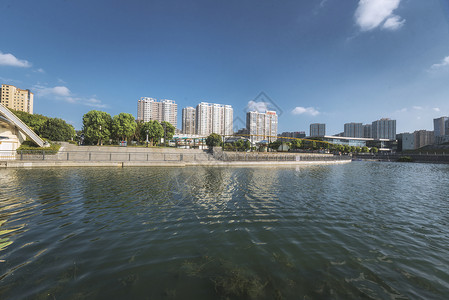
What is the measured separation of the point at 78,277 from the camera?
410cm

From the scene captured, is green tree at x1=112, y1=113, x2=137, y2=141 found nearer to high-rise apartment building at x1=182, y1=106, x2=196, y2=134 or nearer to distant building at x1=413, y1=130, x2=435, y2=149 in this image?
high-rise apartment building at x1=182, y1=106, x2=196, y2=134

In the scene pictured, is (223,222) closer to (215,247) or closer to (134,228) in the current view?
(215,247)

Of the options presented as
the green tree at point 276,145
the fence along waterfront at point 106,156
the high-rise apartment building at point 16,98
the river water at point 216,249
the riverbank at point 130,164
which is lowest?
the river water at point 216,249

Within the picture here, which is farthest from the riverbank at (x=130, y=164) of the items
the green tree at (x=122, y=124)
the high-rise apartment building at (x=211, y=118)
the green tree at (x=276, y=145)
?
the high-rise apartment building at (x=211, y=118)

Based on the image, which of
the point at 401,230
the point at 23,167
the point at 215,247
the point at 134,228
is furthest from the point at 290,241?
the point at 23,167

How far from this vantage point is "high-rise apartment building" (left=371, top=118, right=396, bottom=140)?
570 ft

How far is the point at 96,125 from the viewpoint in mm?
48062

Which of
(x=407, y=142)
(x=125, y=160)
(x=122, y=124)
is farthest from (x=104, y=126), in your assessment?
(x=407, y=142)

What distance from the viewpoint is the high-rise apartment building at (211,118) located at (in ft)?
526

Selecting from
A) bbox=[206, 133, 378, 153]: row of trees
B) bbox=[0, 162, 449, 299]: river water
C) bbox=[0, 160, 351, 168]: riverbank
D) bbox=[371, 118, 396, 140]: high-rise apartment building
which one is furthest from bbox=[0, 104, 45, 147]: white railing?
bbox=[371, 118, 396, 140]: high-rise apartment building

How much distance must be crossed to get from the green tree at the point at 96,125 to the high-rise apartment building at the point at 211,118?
112m

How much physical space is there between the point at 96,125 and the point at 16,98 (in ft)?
448

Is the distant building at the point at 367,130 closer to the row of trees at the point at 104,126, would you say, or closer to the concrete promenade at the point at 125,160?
the concrete promenade at the point at 125,160

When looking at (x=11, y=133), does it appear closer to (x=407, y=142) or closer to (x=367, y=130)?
(x=407, y=142)
